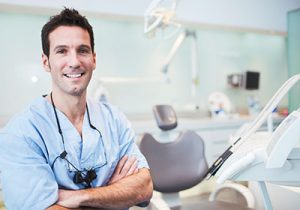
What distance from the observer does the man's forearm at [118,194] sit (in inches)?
45.4

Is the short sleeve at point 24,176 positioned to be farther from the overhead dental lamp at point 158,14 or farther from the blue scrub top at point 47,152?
the overhead dental lamp at point 158,14

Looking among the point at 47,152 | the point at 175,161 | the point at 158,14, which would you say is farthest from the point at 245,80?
the point at 47,152

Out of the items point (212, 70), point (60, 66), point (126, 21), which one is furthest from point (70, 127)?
point (212, 70)

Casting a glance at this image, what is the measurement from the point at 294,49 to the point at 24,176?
3.94 m

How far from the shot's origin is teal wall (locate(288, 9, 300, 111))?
158 inches

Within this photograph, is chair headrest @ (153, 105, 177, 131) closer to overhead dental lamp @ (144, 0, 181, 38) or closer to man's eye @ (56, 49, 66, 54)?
overhead dental lamp @ (144, 0, 181, 38)

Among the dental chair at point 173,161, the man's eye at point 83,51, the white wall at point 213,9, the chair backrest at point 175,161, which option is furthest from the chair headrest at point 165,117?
the white wall at point 213,9

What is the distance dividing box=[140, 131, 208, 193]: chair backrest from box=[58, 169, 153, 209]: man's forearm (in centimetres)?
53

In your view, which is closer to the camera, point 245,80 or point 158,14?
point 158,14

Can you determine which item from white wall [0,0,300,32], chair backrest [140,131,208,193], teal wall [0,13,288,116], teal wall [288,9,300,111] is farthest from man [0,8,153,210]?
teal wall [288,9,300,111]

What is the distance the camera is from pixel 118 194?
4.07 feet

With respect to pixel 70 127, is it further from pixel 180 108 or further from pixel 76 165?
pixel 180 108

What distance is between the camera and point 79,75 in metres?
1.33

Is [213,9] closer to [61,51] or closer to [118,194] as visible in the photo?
[61,51]
